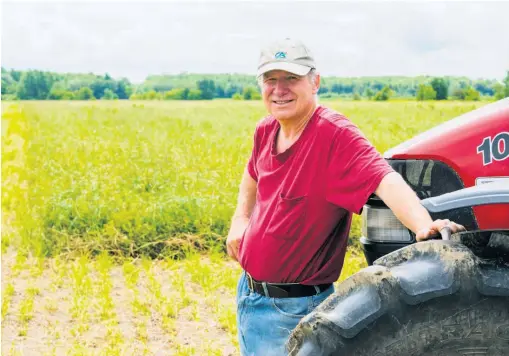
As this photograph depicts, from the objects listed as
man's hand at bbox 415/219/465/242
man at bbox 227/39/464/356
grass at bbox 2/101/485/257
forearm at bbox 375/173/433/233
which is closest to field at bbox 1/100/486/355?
grass at bbox 2/101/485/257

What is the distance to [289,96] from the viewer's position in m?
2.78

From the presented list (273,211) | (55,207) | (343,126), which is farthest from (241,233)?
(55,207)

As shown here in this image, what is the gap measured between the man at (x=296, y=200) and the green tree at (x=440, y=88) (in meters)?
33.5

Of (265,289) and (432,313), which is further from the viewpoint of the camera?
(265,289)

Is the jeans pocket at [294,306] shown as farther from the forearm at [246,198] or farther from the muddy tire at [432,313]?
the muddy tire at [432,313]

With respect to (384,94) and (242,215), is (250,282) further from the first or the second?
(384,94)

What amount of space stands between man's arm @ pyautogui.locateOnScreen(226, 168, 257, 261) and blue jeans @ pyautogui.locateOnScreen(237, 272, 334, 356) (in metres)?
0.15

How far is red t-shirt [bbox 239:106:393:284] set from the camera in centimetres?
261

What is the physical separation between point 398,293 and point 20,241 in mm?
5584

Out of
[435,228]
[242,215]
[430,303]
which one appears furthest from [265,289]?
[430,303]

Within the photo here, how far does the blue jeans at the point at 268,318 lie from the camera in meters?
2.79

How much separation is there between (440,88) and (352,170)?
1348 inches

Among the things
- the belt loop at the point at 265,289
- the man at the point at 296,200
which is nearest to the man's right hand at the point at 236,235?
the man at the point at 296,200

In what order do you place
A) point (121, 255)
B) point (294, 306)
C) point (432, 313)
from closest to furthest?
point (432, 313) → point (294, 306) → point (121, 255)
